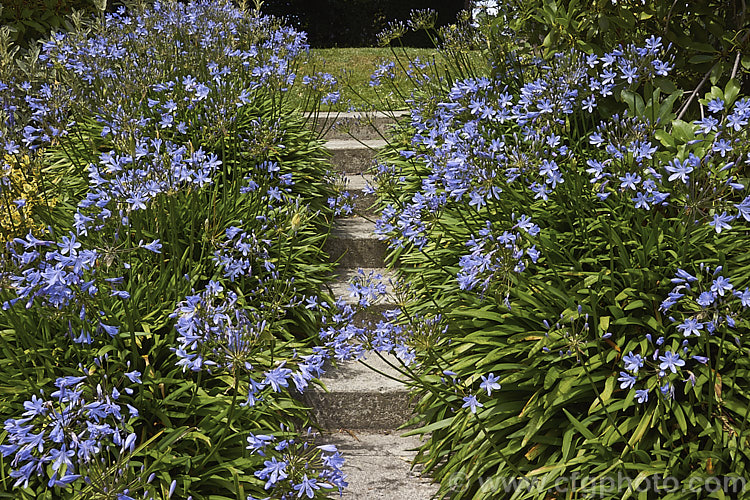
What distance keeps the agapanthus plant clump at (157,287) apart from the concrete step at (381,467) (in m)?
0.24

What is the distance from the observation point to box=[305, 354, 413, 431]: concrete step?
378 centimetres

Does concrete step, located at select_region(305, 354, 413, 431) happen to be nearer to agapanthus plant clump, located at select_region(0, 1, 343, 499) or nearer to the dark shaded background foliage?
agapanthus plant clump, located at select_region(0, 1, 343, 499)

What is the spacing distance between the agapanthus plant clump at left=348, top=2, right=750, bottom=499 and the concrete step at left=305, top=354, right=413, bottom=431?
0.18 m

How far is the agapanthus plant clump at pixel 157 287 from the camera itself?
7.68 ft

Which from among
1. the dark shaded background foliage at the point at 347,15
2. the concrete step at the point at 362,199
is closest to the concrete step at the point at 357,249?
the concrete step at the point at 362,199

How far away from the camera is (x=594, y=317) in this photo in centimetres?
295

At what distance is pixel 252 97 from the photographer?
546cm

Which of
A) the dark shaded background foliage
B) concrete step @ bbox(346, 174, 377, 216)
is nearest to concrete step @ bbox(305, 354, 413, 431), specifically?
concrete step @ bbox(346, 174, 377, 216)

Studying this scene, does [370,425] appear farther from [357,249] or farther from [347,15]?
[347,15]

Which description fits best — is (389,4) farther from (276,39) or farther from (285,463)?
(285,463)

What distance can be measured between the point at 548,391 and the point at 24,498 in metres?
2.15

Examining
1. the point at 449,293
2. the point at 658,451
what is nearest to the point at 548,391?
the point at 658,451

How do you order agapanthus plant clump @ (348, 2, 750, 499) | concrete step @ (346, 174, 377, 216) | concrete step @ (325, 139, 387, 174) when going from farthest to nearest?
1. concrete step @ (325, 139, 387, 174)
2. concrete step @ (346, 174, 377, 216)
3. agapanthus plant clump @ (348, 2, 750, 499)

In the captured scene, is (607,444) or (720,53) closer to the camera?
(607,444)
